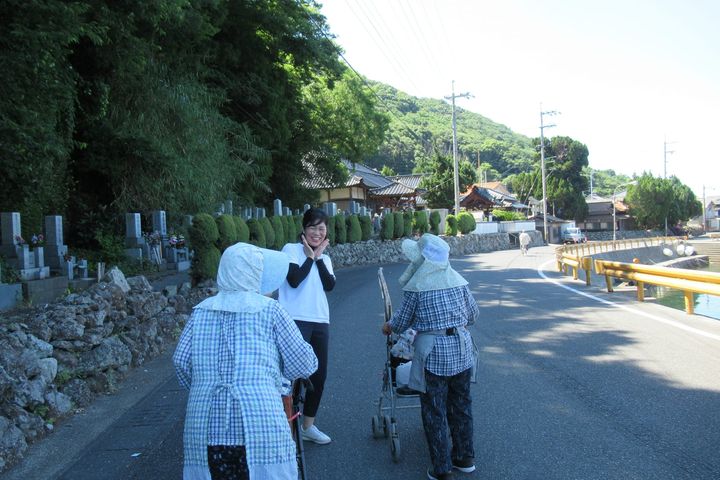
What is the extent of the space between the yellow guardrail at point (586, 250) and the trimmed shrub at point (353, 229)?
356 inches

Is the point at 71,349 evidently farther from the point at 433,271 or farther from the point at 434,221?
the point at 434,221

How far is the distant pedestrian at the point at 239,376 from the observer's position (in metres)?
2.57

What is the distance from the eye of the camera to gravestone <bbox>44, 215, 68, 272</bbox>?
351 inches

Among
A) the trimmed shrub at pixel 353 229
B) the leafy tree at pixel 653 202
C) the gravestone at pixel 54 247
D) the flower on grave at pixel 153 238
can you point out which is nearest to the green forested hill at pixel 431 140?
the leafy tree at pixel 653 202

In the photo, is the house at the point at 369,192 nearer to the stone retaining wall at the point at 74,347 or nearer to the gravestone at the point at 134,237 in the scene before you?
the gravestone at the point at 134,237

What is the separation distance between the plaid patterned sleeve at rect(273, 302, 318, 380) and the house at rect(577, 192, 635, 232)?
7545 cm

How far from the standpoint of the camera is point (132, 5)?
9953 millimetres

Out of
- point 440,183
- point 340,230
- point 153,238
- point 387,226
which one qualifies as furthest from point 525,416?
point 440,183

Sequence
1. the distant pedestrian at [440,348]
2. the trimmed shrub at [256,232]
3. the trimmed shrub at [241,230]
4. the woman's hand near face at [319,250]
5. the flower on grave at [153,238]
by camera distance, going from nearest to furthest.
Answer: the distant pedestrian at [440,348] < the woman's hand near face at [319,250] < the flower on grave at [153,238] < the trimmed shrub at [241,230] < the trimmed shrub at [256,232]

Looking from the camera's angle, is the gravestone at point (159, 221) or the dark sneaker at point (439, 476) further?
the gravestone at point (159, 221)

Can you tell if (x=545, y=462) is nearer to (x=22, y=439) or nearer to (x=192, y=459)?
(x=192, y=459)

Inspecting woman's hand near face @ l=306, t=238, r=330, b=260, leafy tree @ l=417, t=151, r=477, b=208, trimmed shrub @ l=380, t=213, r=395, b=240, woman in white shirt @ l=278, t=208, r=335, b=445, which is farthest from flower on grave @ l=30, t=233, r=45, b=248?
leafy tree @ l=417, t=151, r=477, b=208

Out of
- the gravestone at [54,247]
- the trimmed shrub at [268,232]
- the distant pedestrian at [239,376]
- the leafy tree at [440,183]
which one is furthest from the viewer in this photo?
the leafy tree at [440,183]

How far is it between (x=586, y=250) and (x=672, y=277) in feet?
87.0
